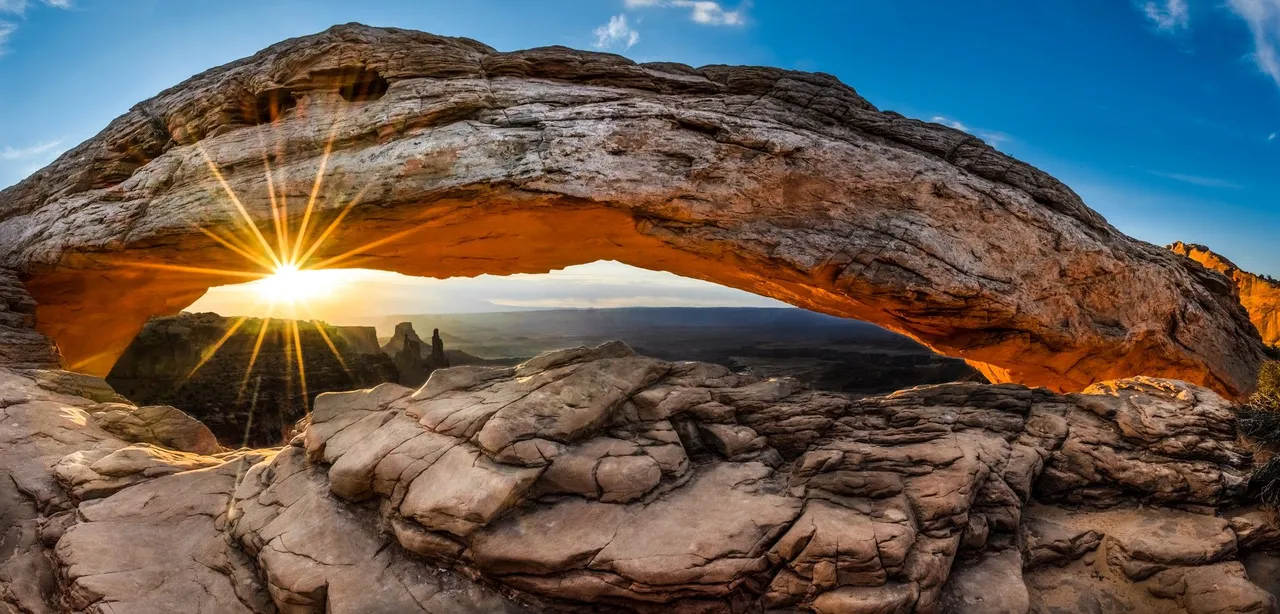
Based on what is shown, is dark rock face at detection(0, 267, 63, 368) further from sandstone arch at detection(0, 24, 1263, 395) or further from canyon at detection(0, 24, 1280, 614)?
sandstone arch at detection(0, 24, 1263, 395)

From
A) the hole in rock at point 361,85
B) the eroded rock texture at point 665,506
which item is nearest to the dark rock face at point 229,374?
the eroded rock texture at point 665,506

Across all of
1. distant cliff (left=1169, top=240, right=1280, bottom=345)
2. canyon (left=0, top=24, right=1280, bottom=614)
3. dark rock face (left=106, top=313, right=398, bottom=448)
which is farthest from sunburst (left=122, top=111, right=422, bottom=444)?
distant cliff (left=1169, top=240, right=1280, bottom=345)

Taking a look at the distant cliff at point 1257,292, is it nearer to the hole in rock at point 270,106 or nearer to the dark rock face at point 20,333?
the hole in rock at point 270,106

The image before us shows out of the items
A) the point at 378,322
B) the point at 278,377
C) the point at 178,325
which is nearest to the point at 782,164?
the point at 278,377

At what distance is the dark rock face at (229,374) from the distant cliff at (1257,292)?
121ft

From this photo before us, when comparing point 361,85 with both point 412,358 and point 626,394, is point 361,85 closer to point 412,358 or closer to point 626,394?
point 626,394

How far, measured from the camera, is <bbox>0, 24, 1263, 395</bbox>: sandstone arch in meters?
10.5

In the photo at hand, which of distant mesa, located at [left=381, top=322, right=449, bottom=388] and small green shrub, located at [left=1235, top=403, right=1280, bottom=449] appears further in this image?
distant mesa, located at [left=381, top=322, right=449, bottom=388]

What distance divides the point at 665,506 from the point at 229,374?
23.9 metres

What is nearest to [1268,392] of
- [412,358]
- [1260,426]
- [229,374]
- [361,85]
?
[1260,426]

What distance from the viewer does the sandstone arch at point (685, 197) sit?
10492 mm

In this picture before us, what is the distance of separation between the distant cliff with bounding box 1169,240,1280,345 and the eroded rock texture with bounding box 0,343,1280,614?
1668cm

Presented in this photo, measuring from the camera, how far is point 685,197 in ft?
34.4

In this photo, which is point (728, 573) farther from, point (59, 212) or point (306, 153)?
point (59, 212)
